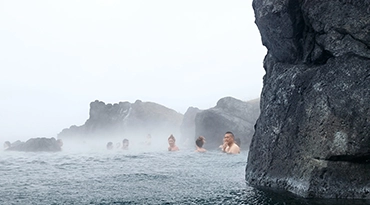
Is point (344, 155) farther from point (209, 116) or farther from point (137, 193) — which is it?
point (209, 116)

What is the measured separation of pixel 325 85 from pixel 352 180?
10.6 feet

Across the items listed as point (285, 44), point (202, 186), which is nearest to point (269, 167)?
point (202, 186)

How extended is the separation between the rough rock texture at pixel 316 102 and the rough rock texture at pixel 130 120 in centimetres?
6224

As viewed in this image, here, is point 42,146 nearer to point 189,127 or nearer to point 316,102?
point 189,127

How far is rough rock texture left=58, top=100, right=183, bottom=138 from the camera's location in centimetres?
7443

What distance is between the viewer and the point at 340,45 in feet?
34.5

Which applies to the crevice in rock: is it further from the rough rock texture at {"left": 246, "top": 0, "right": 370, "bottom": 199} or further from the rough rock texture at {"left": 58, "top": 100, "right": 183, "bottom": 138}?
the rough rock texture at {"left": 58, "top": 100, "right": 183, "bottom": 138}

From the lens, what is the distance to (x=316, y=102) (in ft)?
34.2

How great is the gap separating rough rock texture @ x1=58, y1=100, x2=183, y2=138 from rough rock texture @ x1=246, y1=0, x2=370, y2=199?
62.2 m

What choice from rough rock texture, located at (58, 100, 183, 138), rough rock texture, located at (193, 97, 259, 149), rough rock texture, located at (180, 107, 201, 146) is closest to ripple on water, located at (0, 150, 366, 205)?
rough rock texture, located at (193, 97, 259, 149)

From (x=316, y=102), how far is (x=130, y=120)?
220 ft

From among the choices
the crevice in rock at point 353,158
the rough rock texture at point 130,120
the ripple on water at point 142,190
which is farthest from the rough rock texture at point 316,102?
the rough rock texture at point 130,120

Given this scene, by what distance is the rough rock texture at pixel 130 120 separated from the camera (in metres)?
74.4

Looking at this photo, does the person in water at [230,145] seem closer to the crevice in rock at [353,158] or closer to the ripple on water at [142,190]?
the ripple on water at [142,190]
